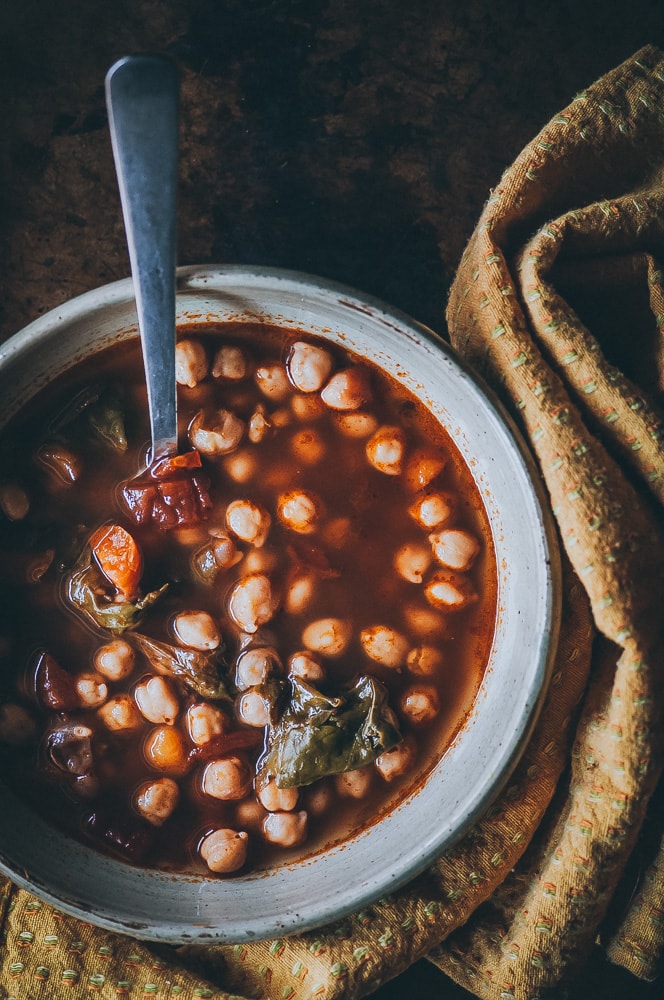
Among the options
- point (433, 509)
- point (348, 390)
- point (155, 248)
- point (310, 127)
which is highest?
point (310, 127)

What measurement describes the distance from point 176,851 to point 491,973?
691mm

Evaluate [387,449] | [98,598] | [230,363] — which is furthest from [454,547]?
[98,598]

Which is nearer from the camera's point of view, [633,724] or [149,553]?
[633,724]

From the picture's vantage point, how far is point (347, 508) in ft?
5.50

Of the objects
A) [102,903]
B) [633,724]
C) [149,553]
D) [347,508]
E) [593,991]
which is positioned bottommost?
[593,991]

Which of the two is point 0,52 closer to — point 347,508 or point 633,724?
point 347,508

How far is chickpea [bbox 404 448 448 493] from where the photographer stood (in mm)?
1658

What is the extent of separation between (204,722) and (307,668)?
237mm

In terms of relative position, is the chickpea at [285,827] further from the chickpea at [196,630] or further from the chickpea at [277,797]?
the chickpea at [196,630]

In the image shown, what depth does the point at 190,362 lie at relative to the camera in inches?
62.7

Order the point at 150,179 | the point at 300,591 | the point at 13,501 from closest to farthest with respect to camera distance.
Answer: the point at 150,179, the point at 13,501, the point at 300,591

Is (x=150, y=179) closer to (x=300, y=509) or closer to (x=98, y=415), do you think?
(x=98, y=415)

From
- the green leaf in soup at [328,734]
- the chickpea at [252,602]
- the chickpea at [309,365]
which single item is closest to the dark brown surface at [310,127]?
the chickpea at [309,365]

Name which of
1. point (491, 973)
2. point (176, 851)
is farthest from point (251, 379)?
point (491, 973)
